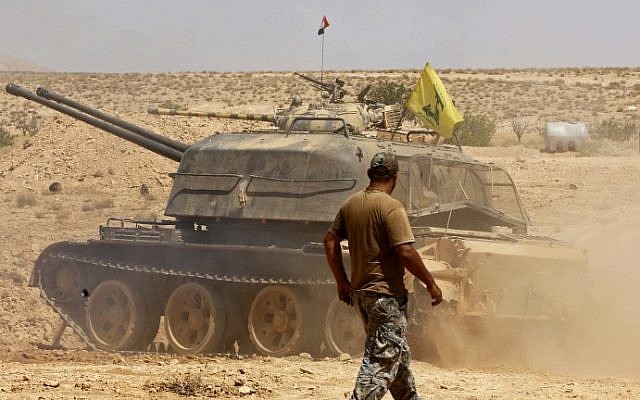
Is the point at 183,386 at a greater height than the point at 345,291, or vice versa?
the point at 345,291

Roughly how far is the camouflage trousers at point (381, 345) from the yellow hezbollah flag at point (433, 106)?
325 inches

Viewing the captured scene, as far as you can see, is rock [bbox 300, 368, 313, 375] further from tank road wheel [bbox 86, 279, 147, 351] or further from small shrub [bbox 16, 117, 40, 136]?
small shrub [bbox 16, 117, 40, 136]

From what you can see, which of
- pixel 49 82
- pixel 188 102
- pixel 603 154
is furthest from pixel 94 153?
pixel 49 82

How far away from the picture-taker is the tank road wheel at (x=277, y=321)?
43.4ft

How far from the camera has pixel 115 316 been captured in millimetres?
15070

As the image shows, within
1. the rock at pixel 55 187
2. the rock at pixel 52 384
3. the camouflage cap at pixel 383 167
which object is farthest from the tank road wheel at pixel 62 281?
the rock at pixel 55 187

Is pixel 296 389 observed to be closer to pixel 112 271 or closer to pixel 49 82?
pixel 112 271

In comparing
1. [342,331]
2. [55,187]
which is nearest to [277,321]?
[342,331]

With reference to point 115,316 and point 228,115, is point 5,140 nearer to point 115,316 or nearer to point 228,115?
point 228,115

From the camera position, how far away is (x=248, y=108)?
5316 centimetres

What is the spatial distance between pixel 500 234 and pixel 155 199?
16287 millimetres

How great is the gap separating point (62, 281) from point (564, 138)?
2144 centimetres

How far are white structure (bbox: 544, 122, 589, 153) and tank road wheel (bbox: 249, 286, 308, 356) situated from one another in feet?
71.6

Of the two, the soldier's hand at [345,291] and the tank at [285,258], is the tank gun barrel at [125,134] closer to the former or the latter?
the tank at [285,258]
